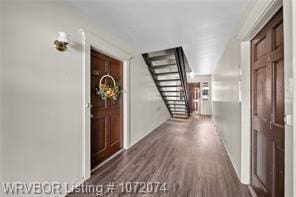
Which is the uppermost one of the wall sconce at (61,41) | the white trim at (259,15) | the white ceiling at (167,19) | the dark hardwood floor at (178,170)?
the white ceiling at (167,19)

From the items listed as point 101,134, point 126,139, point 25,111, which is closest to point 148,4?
point 25,111

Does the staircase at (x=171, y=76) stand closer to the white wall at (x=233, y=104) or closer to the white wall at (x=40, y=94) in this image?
the white wall at (x=233, y=104)

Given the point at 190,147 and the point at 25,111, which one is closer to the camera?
the point at 25,111

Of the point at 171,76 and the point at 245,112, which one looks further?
the point at 171,76

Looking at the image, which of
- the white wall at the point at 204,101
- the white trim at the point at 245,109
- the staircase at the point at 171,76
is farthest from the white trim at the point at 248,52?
the white wall at the point at 204,101

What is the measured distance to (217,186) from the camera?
1.98 metres

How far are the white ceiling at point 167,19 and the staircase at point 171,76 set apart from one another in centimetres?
102

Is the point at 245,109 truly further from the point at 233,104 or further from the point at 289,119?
the point at 289,119

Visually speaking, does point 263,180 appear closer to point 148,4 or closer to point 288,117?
point 288,117

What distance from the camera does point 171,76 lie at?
5.70 metres

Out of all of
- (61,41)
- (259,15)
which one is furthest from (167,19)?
(61,41)

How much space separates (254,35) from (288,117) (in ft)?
4.19

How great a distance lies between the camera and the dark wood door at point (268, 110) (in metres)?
1.24

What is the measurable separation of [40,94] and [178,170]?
215cm
